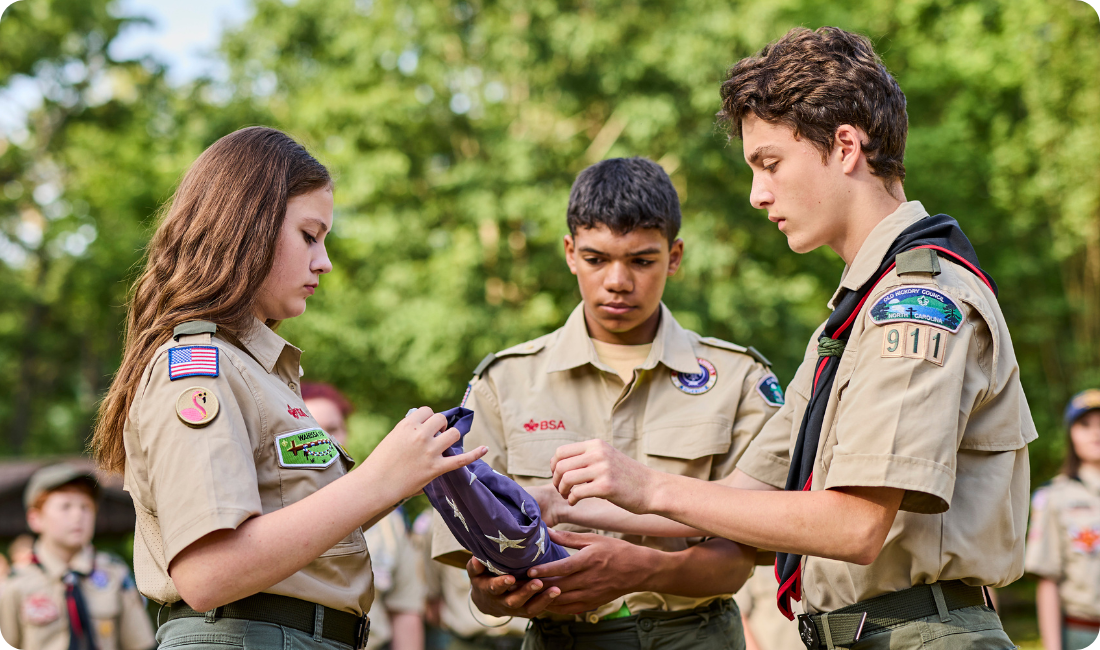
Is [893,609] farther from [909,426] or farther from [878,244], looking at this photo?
[878,244]

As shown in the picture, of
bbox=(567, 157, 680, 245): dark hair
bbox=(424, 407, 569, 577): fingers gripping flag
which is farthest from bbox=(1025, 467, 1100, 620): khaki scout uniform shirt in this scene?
bbox=(424, 407, 569, 577): fingers gripping flag

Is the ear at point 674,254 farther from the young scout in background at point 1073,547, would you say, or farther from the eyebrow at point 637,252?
the young scout in background at point 1073,547

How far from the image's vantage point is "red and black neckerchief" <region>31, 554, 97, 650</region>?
5.52 m

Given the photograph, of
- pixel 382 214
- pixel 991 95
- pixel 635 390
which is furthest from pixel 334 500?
pixel 991 95

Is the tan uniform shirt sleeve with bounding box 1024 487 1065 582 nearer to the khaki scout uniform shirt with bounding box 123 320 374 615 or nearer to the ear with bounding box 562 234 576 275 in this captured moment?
the ear with bounding box 562 234 576 275

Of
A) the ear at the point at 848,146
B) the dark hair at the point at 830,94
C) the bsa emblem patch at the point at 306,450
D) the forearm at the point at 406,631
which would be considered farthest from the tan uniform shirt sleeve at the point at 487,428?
the forearm at the point at 406,631

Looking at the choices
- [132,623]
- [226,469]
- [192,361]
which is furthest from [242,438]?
[132,623]

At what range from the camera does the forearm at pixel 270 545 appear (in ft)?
6.56

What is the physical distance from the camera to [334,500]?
2.09 m

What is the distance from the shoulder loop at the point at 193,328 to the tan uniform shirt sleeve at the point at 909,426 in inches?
62.5

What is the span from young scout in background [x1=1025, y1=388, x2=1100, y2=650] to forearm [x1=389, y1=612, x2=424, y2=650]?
4.23 m

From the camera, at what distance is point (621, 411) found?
3342 millimetres

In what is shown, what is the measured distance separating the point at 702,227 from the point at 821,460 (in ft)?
38.1

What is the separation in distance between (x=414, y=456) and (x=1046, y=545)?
586 cm
